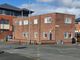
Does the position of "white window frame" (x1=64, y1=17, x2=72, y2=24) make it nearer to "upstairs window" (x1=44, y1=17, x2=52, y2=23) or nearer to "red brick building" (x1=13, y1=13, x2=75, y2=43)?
"red brick building" (x1=13, y1=13, x2=75, y2=43)

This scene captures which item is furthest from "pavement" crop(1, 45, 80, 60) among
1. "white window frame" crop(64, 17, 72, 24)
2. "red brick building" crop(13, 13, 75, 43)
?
"white window frame" crop(64, 17, 72, 24)

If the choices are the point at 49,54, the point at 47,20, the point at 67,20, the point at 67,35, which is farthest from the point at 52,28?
the point at 49,54

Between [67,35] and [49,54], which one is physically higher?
[67,35]

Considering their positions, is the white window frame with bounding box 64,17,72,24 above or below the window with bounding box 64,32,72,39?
above

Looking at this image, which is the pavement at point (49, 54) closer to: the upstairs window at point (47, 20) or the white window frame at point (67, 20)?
the upstairs window at point (47, 20)

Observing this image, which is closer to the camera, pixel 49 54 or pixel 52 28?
pixel 49 54

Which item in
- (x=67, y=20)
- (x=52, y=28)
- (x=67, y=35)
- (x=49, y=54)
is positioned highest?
(x=67, y=20)

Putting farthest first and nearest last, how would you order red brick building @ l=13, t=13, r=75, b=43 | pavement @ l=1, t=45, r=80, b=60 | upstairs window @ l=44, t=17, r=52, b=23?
upstairs window @ l=44, t=17, r=52, b=23 < red brick building @ l=13, t=13, r=75, b=43 < pavement @ l=1, t=45, r=80, b=60

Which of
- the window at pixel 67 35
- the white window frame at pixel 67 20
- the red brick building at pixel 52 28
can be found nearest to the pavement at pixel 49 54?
the red brick building at pixel 52 28

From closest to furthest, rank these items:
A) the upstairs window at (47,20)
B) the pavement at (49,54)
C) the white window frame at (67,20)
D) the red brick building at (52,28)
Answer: the pavement at (49,54), the red brick building at (52,28), the upstairs window at (47,20), the white window frame at (67,20)

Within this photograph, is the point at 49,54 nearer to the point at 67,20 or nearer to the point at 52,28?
the point at 52,28

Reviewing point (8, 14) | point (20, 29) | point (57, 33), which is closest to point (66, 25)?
point (57, 33)

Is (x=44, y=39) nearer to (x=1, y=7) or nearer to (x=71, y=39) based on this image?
(x=71, y=39)

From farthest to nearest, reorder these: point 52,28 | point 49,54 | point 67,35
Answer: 1. point 67,35
2. point 52,28
3. point 49,54
